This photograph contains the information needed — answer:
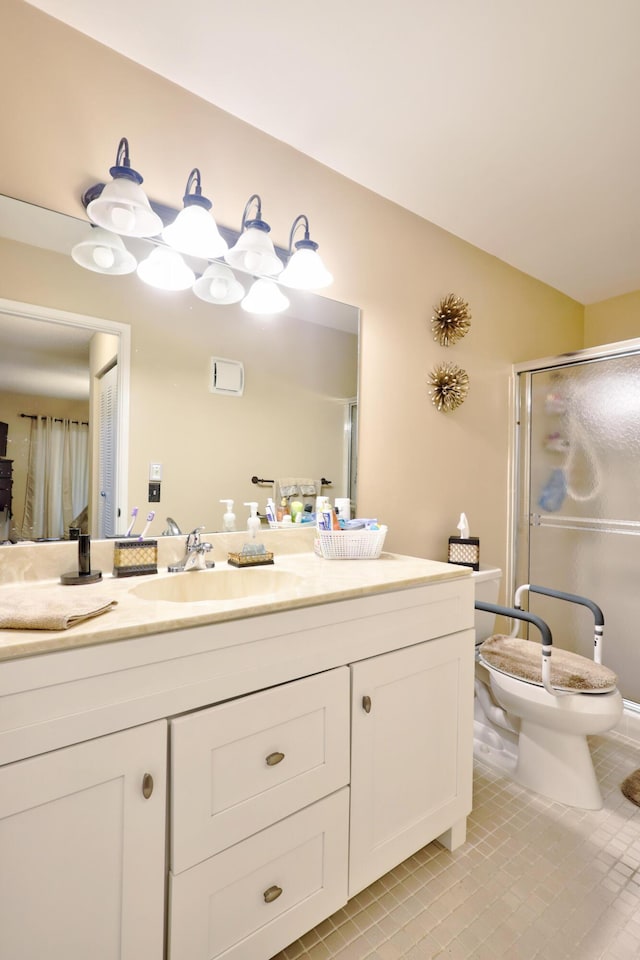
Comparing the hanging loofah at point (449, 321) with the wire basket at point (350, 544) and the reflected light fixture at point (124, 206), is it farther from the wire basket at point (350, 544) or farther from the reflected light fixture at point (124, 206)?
the reflected light fixture at point (124, 206)

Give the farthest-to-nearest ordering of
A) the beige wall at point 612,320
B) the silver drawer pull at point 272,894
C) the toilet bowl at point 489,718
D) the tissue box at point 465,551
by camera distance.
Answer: the beige wall at point 612,320 < the tissue box at point 465,551 < the toilet bowl at point 489,718 < the silver drawer pull at point 272,894

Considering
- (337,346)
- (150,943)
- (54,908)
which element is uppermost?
(337,346)

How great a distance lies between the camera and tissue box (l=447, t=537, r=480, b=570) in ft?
6.69

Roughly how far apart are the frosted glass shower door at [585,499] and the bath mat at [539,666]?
2.45 feet

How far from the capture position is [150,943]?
856 millimetres

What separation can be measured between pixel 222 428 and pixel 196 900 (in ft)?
4.01

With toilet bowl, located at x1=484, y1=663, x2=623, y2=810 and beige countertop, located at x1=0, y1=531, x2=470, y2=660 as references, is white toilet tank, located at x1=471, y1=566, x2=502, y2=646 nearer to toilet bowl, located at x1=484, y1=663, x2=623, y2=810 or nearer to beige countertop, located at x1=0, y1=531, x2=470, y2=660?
toilet bowl, located at x1=484, y1=663, x2=623, y2=810

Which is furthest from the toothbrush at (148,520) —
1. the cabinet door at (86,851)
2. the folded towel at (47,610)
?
the cabinet door at (86,851)

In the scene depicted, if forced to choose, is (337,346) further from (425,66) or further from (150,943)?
(150,943)

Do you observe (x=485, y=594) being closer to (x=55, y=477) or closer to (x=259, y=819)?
(x=259, y=819)

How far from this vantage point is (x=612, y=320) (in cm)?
294

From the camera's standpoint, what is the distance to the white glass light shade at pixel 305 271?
1.58 metres

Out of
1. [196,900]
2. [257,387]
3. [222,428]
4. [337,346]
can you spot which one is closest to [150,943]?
[196,900]

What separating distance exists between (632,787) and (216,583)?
1778 millimetres
